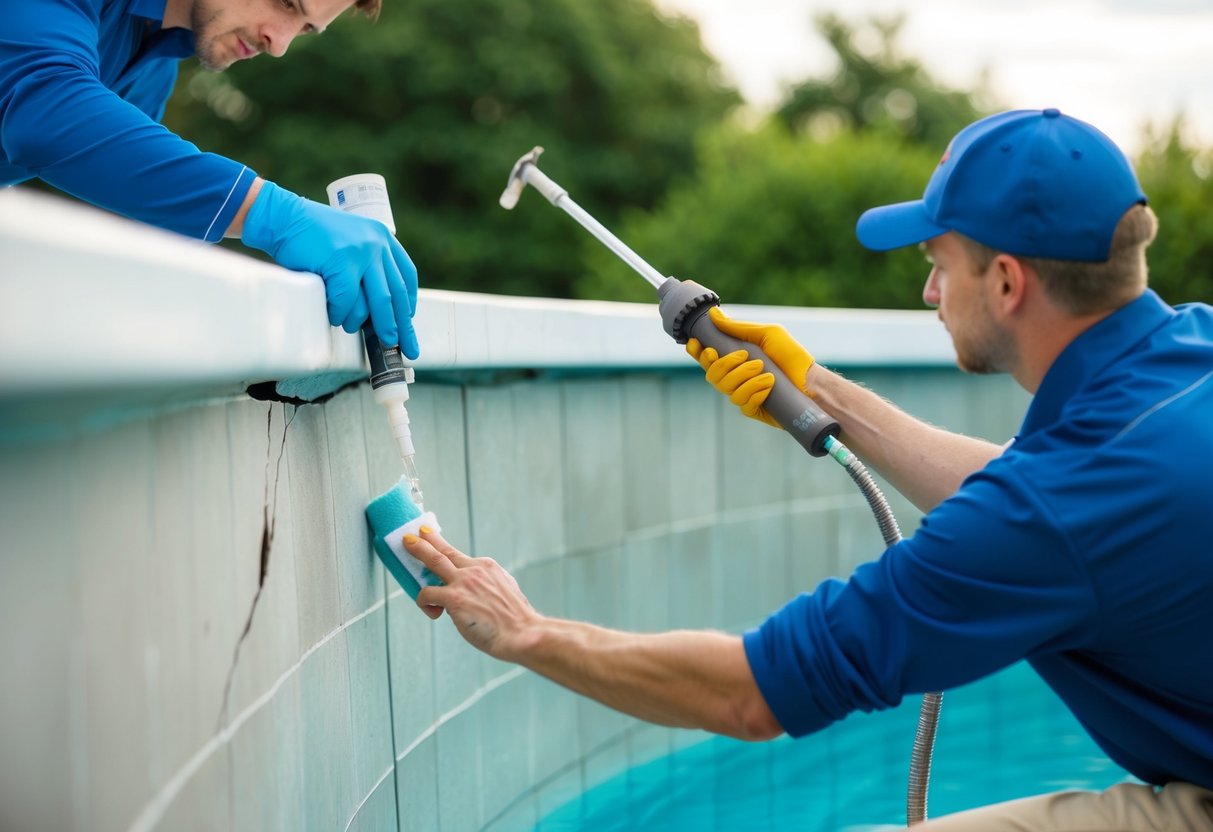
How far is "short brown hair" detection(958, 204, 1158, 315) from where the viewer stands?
1814 millimetres

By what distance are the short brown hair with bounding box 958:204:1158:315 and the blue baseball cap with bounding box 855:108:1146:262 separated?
0.02 meters

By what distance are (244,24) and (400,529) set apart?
126 centimetres

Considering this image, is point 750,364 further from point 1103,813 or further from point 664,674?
point 1103,813

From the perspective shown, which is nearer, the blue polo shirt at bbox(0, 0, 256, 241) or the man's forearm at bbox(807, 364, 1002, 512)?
the blue polo shirt at bbox(0, 0, 256, 241)

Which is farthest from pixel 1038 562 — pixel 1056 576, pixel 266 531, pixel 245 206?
pixel 245 206

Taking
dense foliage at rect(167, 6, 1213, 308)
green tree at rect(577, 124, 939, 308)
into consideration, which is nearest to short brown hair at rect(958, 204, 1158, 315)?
green tree at rect(577, 124, 939, 308)

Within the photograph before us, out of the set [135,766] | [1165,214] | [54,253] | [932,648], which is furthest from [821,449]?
[1165,214]

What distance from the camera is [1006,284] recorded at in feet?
6.15

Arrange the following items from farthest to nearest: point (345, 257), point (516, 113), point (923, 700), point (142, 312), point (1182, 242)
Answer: point (516, 113) → point (1182, 242) → point (923, 700) → point (345, 257) → point (142, 312)

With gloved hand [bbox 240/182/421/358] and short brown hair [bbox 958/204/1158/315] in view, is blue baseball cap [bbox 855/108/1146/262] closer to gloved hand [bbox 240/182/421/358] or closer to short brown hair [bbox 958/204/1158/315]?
short brown hair [bbox 958/204/1158/315]

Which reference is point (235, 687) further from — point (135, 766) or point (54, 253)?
point (54, 253)

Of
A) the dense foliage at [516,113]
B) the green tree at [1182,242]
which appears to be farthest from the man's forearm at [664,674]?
the dense foliage at [516,113]

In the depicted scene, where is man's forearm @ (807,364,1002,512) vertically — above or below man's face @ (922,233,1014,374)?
below

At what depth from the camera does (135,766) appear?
52.1 inches
